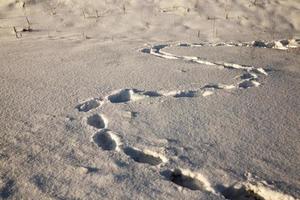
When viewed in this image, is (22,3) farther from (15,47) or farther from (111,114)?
(111,114)

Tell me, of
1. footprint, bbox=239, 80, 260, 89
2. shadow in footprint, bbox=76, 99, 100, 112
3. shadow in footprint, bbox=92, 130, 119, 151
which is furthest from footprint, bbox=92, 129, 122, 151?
footprint, bbox=239, 80, 260, 89

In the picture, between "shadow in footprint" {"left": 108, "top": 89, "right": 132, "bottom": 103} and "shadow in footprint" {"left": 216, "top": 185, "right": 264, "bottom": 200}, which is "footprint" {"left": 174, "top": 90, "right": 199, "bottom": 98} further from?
"shadow in footprint" {"left": 216, "top": 185, "right": 264, "bottom": 200}

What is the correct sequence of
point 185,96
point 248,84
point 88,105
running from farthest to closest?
point 248,84
point 185,96
point 88,105

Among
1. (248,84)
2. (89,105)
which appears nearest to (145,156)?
(89,105)

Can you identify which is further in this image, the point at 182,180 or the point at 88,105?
the point at 88,105

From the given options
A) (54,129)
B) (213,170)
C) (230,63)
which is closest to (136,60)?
(230,63)

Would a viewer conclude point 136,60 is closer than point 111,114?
No

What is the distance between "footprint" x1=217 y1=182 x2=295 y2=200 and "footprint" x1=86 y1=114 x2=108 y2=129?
640 mm

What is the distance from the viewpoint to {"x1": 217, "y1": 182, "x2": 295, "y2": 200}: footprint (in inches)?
48.1

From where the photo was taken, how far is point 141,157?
4.67 ft

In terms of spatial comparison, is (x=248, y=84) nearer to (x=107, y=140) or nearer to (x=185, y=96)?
(x=185, y=96)

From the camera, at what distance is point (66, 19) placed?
11.2 feet

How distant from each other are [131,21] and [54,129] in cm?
200

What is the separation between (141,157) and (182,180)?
0.21 meters
